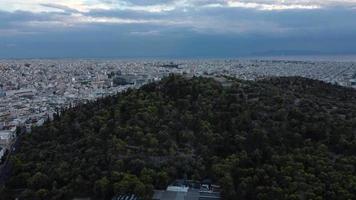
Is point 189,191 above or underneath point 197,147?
underneath

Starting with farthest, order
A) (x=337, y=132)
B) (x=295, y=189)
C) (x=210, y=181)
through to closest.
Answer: (x=337, y=132), (x=210, y=181), (x=295, y=189)

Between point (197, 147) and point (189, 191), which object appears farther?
point (197, 147)

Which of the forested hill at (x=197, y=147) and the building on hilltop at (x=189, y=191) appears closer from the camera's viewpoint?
the building on hilltop at (x=189, y=191)

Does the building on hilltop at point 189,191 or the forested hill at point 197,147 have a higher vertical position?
the forested hill at point 197,147

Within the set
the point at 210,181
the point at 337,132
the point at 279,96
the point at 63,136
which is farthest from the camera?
the point at 279,96

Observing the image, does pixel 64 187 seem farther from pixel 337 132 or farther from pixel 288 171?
pixel 337 132

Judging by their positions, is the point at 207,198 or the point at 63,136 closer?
the point at 207,198

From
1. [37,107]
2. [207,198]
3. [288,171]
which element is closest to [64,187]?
[207,198]

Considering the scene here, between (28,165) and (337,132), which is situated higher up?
(337,132)
